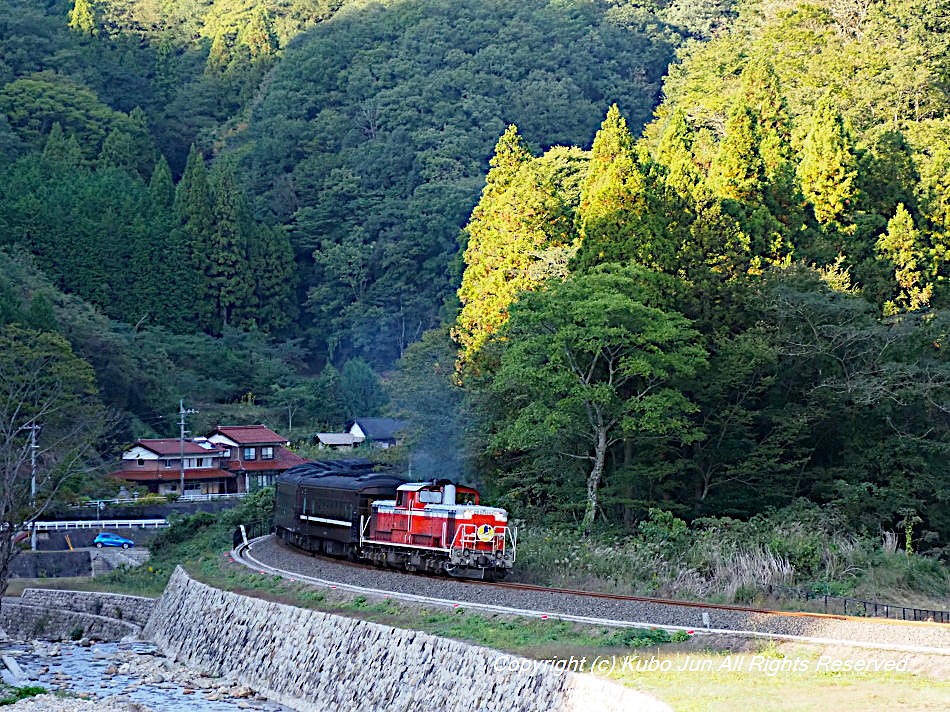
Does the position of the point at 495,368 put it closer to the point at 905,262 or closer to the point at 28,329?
the point at 905,262

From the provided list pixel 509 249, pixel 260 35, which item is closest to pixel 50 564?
pixel 509 249

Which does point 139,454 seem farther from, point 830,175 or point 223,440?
point 830,175

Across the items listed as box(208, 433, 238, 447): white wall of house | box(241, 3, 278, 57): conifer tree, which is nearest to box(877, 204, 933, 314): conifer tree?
box(208, 433, 238, 447): white wall of house

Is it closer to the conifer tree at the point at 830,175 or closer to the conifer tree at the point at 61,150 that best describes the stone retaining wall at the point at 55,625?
the conifer tree at the point at 830,175

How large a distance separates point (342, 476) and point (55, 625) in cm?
939

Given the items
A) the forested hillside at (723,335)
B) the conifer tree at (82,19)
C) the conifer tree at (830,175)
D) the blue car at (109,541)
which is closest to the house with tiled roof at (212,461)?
the blue car at (109,541)

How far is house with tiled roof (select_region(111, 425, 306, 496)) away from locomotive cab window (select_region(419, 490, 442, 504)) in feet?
109

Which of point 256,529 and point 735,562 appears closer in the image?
point 735,562

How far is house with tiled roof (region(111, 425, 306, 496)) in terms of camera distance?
190ft

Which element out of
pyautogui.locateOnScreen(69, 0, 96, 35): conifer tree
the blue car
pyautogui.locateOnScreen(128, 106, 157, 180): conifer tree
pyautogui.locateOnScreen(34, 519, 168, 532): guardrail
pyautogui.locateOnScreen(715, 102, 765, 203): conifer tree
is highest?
pyautogui.locateOnScreen(69, 0, 96, 35): conifer tree

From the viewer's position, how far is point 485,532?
75.5ft

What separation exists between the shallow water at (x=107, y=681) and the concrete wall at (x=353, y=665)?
2.62 feet

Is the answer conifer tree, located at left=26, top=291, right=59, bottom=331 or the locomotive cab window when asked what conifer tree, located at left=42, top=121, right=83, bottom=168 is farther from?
the locomotive cab window

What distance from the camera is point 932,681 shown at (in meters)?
12.8
